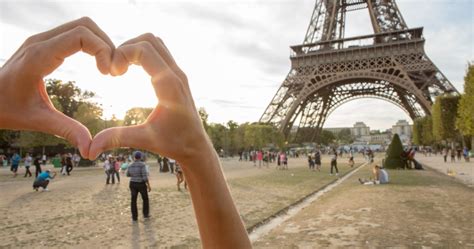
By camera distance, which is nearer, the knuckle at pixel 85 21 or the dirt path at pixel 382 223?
the knuckle at pixel 85 21

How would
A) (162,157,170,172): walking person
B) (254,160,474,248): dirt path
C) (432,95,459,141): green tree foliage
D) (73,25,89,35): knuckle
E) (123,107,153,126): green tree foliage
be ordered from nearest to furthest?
1. (73,25,89,35): knuckle
2. (254,160,474,248): dirt path
3. (162,157,170,172): walking person
4. (432,95,459,141): green tree foliage
5. (123,107,153,126): green tree foliage

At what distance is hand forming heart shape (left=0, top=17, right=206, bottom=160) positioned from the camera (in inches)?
55.1

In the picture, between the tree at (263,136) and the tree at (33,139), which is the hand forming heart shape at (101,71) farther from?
the tree at (263,136)

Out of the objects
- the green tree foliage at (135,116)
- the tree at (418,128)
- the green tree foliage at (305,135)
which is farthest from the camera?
the green tree foliage at (305,135)

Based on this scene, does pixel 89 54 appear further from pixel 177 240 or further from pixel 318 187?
pixel 318 187

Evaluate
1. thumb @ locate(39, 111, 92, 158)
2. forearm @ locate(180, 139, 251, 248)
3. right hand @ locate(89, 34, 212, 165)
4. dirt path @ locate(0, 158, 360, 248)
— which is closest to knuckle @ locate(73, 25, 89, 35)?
right hand @ locate(89, 34, 212, 165)

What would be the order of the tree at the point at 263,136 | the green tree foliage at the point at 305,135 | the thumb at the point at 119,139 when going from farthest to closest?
the green tree foliage at the point at 305,135
the tree at the point at 263,136
the thumb at the point at 119,139

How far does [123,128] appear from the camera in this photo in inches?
55.4

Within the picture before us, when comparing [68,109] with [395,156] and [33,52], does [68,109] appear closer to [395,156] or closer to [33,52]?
[395,156]

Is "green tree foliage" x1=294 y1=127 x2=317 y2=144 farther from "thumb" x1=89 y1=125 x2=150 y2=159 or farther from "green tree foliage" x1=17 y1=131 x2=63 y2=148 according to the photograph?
"thumb" x1=89 y1=125 x2=150 y2=159

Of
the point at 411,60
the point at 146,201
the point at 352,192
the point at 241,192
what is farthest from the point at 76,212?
the point at 411,60

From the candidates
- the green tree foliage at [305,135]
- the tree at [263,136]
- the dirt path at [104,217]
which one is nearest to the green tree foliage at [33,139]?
the dirt path at [104,217]

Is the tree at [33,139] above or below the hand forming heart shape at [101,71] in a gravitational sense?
above

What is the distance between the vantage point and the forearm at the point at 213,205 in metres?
1.49
